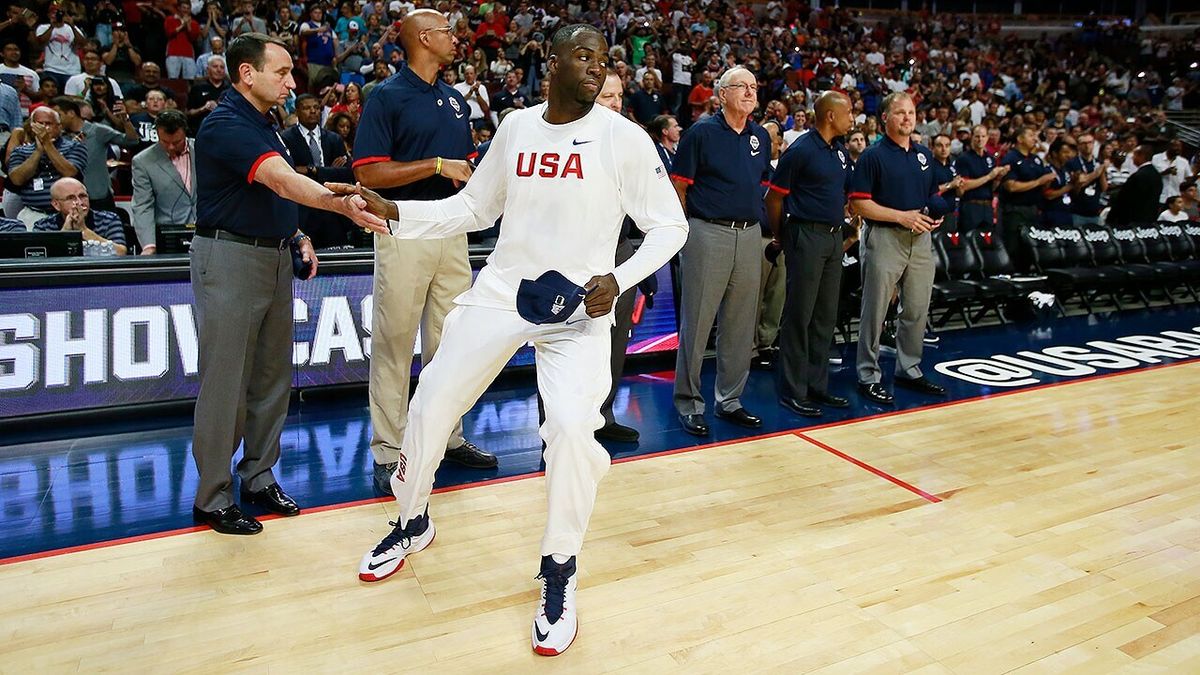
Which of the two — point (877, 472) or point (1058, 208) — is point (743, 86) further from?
point (1058, 208)

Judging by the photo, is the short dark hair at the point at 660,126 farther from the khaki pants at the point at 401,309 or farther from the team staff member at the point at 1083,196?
the team staff member at the point at 1083,196

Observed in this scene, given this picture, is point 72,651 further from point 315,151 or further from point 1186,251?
point 1186,251

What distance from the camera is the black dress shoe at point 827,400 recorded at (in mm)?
5383

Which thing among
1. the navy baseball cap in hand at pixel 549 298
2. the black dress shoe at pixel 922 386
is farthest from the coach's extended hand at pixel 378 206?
the black dress shoe at pixel 922 386

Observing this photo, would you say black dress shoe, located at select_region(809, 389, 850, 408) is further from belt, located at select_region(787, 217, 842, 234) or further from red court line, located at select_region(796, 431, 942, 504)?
belt, located at select_region(787, 217, 842, 234)

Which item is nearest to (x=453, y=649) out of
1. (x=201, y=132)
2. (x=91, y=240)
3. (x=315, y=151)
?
(x=201, y=132)

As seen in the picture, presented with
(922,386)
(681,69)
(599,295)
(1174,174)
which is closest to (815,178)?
(922,386)

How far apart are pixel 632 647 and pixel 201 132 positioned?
2.50 meters

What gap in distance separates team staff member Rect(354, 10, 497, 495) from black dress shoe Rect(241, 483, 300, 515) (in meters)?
0.43

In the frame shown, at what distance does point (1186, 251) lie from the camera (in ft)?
31.7

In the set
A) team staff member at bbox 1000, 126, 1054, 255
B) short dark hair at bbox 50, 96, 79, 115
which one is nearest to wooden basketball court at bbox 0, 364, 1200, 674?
team staff member at bbox 1000, 126, 1054, 255

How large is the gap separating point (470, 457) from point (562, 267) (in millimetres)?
1828

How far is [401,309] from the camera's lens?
12.5 feet

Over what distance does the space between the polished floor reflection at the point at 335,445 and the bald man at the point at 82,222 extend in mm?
1138
